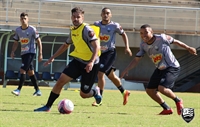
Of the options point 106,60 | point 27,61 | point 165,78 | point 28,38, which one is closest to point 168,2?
point 28,38

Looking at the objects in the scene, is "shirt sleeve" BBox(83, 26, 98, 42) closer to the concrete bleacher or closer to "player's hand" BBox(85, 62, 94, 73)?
"player's hand" BBox(85, 62, 94, 73)

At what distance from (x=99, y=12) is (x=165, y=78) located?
62.8 feet

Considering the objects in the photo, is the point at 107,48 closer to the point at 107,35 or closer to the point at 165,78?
the point at 107,35

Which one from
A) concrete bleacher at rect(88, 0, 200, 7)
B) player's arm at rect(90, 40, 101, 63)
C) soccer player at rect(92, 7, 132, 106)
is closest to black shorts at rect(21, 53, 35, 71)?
soccer player at rect(92, 7, 132, 106)

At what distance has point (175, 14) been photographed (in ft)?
96.1

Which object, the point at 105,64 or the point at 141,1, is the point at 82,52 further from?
the point at 141,1

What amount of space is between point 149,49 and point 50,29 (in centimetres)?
1760

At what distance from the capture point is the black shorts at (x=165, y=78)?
396 inches

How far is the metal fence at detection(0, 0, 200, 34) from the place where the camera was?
28.3 metres

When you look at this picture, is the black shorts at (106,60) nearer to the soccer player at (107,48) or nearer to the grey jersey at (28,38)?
the soccer player at (107,48)

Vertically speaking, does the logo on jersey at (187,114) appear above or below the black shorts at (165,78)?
below

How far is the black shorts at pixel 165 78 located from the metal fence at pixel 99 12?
18093 mm

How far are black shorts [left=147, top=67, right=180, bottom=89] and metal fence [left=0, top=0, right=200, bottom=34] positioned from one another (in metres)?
18.1

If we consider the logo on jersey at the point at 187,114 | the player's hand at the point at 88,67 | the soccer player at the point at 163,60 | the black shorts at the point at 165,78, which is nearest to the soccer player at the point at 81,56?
the player's hand at the point at 88,67
